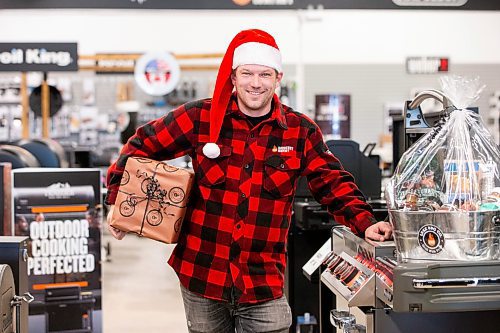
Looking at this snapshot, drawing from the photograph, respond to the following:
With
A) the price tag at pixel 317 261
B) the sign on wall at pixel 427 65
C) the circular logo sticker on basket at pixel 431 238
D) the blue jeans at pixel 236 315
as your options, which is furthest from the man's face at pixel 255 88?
the sign on wall at pixel 427 65

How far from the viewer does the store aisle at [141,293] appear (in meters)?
6.30

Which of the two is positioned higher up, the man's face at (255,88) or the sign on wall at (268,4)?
the sign on wall at (268,4)

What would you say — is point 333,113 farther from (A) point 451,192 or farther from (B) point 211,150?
(A) point 451,192

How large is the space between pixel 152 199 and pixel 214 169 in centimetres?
26

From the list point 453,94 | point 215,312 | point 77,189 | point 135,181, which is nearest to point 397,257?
point 453,94

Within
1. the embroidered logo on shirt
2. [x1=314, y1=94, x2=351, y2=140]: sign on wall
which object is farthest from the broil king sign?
[x1=314, y1=94, x2=351, y2=140]: sign on wall

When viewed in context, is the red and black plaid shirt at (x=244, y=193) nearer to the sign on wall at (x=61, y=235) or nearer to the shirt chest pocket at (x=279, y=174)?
the shirt chest pocket at (x=279, y=174)

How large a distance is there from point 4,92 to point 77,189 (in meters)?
9.82

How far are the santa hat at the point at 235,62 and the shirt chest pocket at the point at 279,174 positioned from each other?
194 millimetres

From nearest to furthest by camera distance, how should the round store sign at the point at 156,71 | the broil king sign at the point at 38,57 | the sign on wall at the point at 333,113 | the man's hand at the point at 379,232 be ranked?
the man's hand at the point at 379,232
the broil king sign at the point at 38,57
the round store sign at the point at 156,71
the sign on wall at the point at 333,113

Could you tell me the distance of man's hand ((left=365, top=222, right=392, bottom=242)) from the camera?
8.52 feet

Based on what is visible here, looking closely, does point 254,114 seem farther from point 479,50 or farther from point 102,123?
point 479,50

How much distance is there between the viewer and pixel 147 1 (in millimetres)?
7297

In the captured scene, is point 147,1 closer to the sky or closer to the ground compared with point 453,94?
closer to the sky
